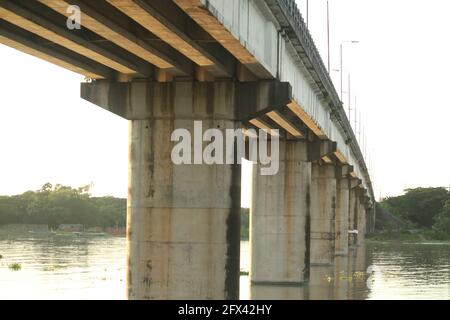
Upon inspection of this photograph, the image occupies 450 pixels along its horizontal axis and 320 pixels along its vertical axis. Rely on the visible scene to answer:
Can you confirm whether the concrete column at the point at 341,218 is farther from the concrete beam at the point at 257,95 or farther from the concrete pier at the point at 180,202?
the concrete pier at the point at 180,202

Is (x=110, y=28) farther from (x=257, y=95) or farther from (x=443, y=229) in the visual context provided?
(x=443, y=229)

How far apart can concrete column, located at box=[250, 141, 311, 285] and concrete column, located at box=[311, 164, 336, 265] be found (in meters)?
16.7

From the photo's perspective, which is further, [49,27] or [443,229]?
[443,229]

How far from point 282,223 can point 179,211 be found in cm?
1676

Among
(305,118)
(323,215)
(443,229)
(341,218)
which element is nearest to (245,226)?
(443,229)

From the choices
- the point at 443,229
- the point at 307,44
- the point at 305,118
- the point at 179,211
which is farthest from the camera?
the point at 443,229

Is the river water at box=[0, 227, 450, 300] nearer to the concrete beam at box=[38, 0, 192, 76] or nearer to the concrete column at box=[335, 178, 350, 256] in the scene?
the concrete beam at box=[38, 0, 192, 76]

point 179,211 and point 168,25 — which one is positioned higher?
point 168,25

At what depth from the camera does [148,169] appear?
87.3 feet

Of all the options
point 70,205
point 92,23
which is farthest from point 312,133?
point 70,205

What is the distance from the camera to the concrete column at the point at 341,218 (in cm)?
7769

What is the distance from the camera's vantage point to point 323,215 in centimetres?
6231

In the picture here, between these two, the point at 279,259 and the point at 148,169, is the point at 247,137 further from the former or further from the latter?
the point at 148,169

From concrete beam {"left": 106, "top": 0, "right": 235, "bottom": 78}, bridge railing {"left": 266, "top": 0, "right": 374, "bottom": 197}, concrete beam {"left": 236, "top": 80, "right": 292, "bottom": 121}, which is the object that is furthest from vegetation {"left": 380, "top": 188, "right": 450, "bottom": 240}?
concrete beam {"left": 106, "top": 0, "right": 235, "bottom": 78}
